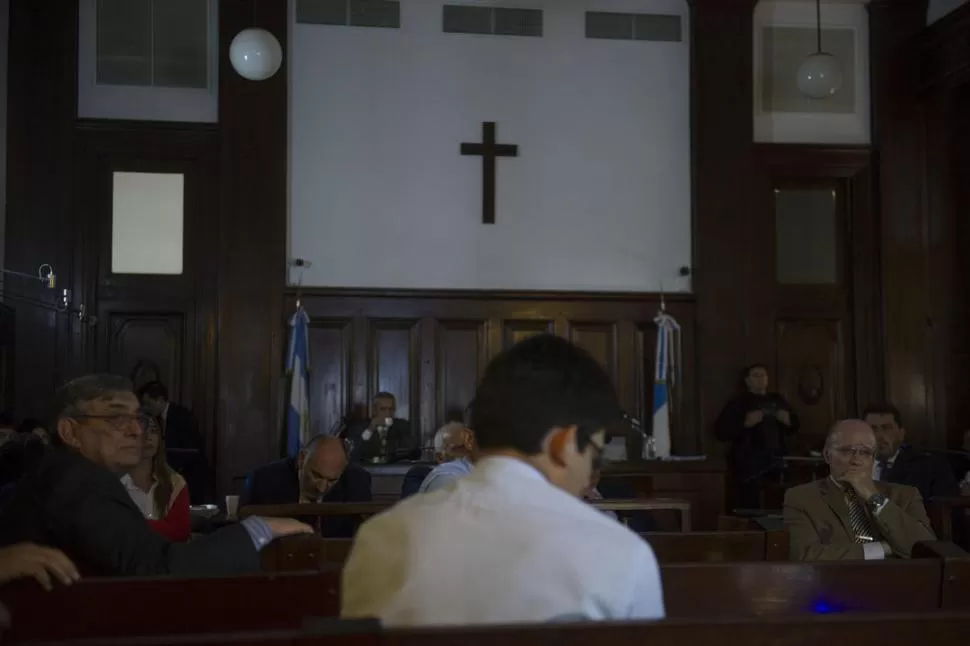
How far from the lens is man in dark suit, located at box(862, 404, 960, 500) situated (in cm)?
575

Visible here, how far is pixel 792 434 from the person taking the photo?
852cm

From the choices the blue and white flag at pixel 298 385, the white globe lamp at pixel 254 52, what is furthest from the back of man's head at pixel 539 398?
the blue and white flag at pixel 298 385

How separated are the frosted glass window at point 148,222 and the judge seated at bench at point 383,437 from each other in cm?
209

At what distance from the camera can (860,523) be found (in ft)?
13.8

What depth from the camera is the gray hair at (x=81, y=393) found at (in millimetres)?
2984

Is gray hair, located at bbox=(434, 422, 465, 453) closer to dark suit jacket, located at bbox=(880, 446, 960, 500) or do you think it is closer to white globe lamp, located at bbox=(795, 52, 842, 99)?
dark suit jacket, located at bbox=(880, 446, 960, 500)

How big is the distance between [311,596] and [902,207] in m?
8.05

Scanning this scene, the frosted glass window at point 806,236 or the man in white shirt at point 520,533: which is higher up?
the frosted glass window at point 806,236

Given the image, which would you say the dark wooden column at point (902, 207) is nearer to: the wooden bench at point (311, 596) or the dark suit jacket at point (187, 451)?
the dark suit jacket at point (187, 451)

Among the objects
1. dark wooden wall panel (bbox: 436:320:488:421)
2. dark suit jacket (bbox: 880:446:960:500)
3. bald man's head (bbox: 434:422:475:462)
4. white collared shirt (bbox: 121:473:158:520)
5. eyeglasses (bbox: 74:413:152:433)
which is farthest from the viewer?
dark wooden wall panel (bbox: 436:320:488:421)

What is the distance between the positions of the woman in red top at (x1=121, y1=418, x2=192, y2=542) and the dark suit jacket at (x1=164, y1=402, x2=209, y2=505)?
10.7ft

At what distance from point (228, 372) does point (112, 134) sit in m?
2.17

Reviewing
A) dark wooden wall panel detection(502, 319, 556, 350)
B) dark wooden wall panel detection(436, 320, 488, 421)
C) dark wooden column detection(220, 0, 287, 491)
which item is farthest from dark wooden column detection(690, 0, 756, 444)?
dark wooden column detection(220, 0, 287, 491)

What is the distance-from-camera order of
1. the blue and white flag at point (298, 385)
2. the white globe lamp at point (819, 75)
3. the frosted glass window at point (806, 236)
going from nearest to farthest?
the white globe lamp at point (819, 75), the blue and white flag at point (298, 385), the frosted glass window at point (806, 236)
